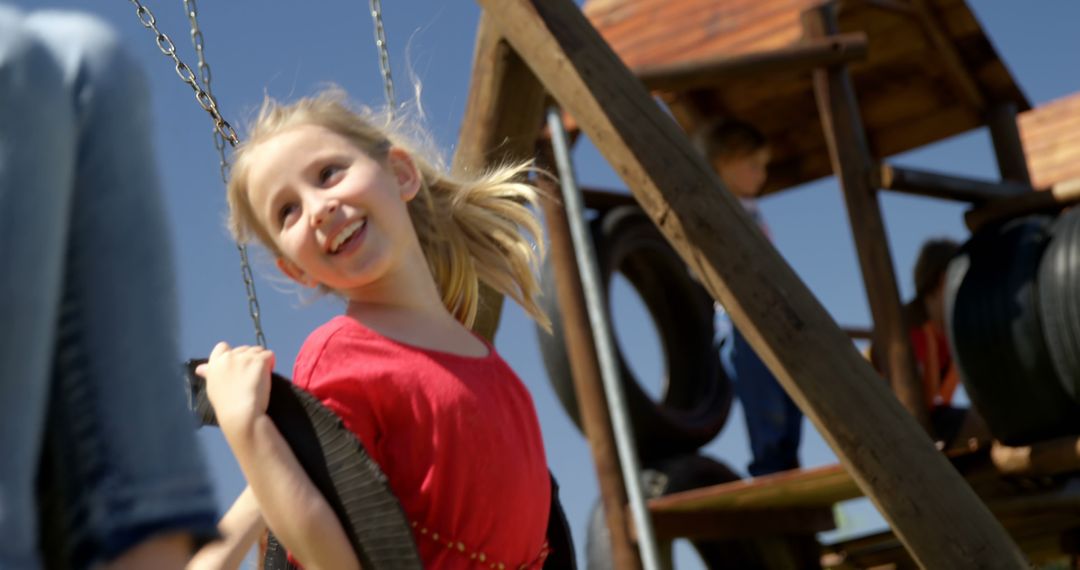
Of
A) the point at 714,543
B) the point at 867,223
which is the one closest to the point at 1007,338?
the point at 867,223

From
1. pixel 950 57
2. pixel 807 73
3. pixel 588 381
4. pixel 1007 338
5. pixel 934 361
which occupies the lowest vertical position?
pixel 1007 338

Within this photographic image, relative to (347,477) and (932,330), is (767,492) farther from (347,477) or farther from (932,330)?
(347,477)

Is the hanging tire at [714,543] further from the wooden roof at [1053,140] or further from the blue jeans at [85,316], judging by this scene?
the blue jeans at [85,316]

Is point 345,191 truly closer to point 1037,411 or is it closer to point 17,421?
point 17,421

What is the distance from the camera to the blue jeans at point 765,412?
20.0 feet

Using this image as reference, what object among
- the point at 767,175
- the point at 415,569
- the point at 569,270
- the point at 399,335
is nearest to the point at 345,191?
the point at 399,335

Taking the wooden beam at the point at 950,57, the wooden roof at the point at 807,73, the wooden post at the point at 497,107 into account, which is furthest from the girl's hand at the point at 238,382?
the wooden beam at the point at 950,57

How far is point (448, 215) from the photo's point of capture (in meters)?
2.84

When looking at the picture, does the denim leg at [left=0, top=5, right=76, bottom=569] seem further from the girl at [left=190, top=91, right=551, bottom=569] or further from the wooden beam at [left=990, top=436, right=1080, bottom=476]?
the wooden beam at [left=990, top=436, right=1080, bottom=476]

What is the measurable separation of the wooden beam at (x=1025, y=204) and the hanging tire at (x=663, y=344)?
54.3 inches

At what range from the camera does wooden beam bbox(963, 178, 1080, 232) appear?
21.0 feet

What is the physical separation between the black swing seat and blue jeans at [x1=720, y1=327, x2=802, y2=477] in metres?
4.00

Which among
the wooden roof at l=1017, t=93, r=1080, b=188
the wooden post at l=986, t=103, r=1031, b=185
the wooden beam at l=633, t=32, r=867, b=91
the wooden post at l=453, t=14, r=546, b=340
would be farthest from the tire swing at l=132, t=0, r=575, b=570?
the wooden roof at l=1017, t=93, r=1080, b=188

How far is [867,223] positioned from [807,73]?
1.22 meters
